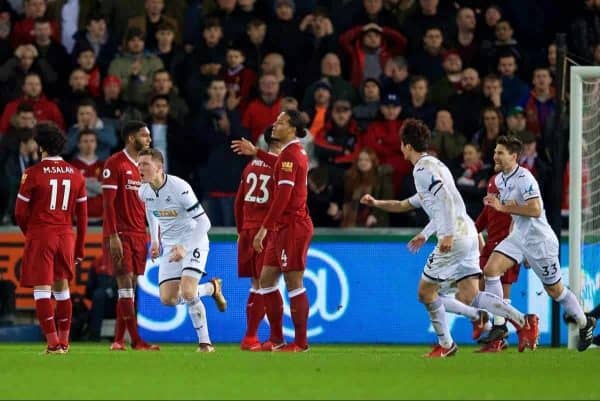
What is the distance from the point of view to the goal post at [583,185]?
55.4ft

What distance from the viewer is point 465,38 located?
21.3 metres

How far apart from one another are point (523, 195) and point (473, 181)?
3.91m

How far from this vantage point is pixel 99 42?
21.5 meters

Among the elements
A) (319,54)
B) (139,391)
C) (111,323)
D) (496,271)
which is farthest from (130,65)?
(139,391)

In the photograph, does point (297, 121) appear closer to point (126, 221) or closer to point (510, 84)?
point (126, 221)

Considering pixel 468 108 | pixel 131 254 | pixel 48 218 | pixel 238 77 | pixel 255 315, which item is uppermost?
pixel 238 77

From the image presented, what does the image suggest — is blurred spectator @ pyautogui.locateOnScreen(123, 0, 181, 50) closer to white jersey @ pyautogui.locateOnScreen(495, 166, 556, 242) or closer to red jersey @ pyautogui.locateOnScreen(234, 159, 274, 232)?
red jersey @ pyautogui.locateOnScreen(234, 159, 274, 232)

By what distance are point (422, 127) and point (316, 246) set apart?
5.15 meters

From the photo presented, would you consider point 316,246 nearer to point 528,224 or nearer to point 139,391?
point 528,224

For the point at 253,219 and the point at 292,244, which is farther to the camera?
→ the point at 253,219

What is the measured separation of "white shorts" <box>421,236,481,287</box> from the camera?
1391 cm

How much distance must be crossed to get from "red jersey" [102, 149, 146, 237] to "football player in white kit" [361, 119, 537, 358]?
9.24 ft

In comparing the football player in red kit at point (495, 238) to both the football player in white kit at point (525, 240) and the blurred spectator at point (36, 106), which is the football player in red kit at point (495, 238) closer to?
the football player in white kit at point (525, 240)

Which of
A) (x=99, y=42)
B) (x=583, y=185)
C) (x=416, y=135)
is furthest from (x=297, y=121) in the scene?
(x=99, y=42)
